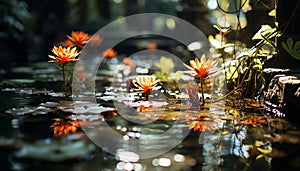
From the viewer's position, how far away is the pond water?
1.33m

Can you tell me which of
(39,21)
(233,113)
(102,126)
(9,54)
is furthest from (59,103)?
(39,21)

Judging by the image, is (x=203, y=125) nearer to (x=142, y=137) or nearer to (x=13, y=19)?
(x=142, y=137)

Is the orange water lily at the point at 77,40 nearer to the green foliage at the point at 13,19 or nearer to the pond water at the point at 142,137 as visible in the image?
the pond water at the point at 142,137

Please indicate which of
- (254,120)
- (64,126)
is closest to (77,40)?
(64,126)

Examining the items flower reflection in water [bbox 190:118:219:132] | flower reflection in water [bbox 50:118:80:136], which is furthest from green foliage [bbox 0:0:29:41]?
flower reflection in water [bbox 190:118:219:132]

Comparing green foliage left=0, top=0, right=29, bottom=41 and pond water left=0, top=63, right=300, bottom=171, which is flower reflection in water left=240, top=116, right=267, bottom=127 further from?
green foliage left=0, top=0, right=29, bottom=41

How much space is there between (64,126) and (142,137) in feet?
1.20

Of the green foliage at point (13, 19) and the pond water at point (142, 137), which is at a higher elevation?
the green foliage at point (13, 19)

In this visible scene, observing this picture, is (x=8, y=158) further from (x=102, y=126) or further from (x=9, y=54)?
(x=9, y=54)

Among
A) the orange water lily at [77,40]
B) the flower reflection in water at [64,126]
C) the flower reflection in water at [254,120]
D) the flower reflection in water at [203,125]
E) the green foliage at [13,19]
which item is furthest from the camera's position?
the green foliage at [13,19]

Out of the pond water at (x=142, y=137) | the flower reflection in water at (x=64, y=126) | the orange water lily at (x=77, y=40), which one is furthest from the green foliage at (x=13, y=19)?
the flower reflection in water at (x=64, y=126)

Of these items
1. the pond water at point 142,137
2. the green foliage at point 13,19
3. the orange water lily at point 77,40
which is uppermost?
the green foliage at point 13,19

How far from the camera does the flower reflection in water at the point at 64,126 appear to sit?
1703 mm

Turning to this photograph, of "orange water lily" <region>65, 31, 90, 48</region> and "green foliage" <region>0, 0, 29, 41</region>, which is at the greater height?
"green foliage" <region>0, 0, 29, 41</region>
